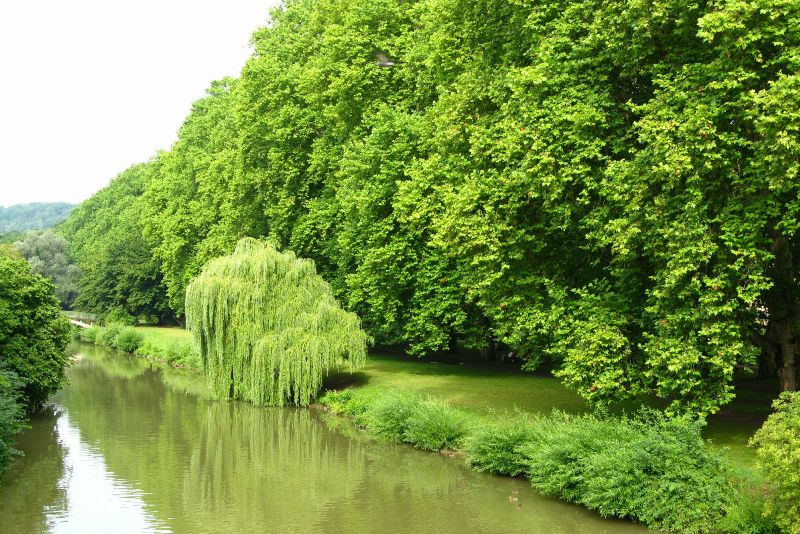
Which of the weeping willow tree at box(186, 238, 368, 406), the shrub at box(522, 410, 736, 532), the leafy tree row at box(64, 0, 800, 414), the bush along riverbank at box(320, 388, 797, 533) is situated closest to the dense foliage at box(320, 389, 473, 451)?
the bush along riverbank at box(320, 388, 797, 533)

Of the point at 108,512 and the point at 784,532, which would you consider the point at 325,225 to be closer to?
the point at 108,512

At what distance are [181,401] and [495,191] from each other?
1877cm

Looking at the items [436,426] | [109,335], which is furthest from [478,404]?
[109,335]

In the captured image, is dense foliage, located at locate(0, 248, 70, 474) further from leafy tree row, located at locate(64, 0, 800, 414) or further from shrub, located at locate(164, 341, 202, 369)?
shrub, located at locate(164, 341, 202, 369)

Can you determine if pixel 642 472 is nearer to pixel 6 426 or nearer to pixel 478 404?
pixel 478 404

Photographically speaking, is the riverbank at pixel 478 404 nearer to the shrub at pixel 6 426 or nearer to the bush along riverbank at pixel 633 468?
the bush along riverbank at pixel 633 468

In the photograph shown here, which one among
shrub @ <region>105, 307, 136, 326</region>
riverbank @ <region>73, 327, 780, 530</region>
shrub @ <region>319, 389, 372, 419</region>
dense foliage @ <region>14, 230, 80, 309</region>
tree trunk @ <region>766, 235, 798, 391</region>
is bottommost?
shrub @ <region>319, 389, 372, 419</region>

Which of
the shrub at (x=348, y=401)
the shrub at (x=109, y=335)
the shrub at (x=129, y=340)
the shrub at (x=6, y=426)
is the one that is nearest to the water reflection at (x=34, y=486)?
the shrub at (x=6, y=426)

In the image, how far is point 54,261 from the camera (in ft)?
335

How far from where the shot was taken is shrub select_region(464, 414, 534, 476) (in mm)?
21297

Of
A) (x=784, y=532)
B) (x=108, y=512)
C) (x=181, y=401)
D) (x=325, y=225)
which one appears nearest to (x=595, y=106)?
(x=784, y=532)

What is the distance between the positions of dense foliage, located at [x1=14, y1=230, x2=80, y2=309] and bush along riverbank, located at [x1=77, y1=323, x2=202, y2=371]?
30.6 m

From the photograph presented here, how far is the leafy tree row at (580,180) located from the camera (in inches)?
748

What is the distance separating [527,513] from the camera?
1892 centimetres
